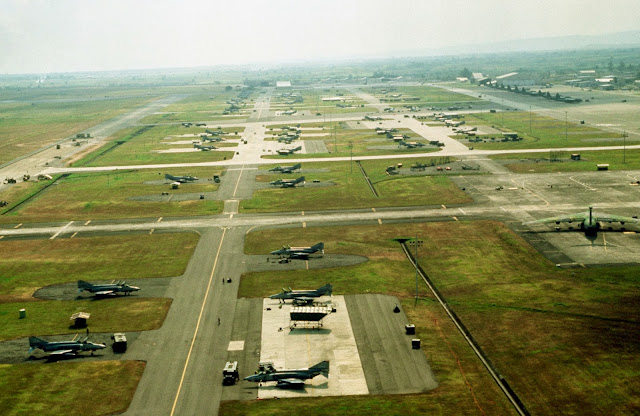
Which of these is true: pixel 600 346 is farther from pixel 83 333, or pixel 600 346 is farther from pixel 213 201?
pixel 213 201

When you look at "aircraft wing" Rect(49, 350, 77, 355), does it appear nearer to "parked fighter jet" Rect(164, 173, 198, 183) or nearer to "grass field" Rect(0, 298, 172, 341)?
"grass field" Rect(0, 298, 172, 341)

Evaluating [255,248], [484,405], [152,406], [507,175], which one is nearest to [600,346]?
[484,405]

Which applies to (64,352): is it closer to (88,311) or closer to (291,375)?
(88,311)

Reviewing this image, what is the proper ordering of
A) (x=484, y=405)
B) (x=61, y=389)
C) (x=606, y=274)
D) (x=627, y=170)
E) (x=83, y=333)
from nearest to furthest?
(x=484, y=405) < (x=61, y=389) < (x=83, y=333) < (x=606, y=274) < (x=627, y=170)

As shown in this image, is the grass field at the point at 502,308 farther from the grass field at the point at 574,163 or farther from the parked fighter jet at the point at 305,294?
the grass field at the point at 574,163

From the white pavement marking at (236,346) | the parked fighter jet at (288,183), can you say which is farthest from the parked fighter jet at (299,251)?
the parked fighter jet at (288,183)

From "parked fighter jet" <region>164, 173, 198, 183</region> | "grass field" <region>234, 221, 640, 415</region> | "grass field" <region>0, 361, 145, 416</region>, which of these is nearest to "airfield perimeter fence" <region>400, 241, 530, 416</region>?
"grass field" <region>234, 221, 640, 415</region>

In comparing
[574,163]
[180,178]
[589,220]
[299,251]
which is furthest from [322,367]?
[574,163]
